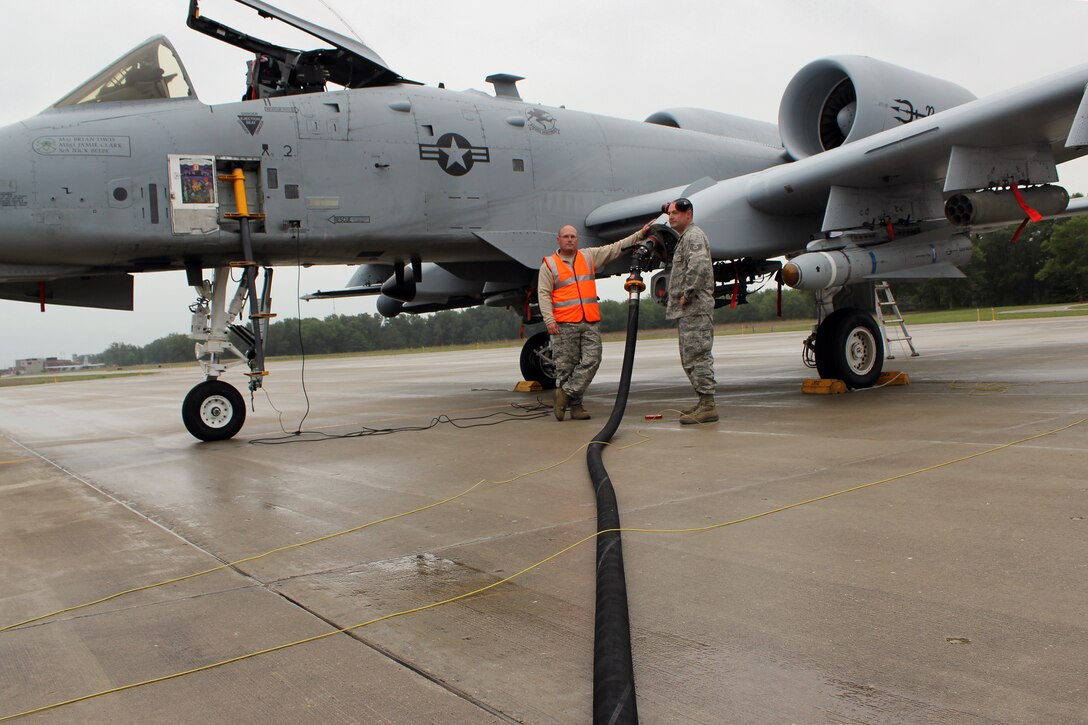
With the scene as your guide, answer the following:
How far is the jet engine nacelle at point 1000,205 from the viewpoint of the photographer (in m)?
7.13

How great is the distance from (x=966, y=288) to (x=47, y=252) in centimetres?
5817

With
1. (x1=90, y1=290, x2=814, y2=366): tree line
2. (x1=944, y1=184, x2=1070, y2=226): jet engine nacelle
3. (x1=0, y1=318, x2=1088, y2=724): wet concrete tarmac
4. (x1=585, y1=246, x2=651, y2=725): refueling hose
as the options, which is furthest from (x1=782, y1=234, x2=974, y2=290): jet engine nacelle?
(x1=90, y1=290, x2=814, y2=366): tree line

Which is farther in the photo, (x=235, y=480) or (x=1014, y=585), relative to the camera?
(x=235, y=480)

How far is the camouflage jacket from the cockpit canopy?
4.88 m

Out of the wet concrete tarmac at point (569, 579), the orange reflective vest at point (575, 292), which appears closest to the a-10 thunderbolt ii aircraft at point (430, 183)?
the orange reflective vest at point (575, 292)

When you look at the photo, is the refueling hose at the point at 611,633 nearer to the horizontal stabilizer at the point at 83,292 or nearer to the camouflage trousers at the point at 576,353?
the camouflage trousers at the point at 576,353

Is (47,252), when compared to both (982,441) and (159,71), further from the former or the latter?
(982,441)

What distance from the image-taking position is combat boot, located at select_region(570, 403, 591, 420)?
7.53 meters

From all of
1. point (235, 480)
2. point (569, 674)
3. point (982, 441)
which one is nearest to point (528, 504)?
point (569, 674)

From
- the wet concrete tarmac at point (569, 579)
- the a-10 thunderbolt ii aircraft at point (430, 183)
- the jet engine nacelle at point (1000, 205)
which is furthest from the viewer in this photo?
the jet engine nacelle at point (1000, 205)

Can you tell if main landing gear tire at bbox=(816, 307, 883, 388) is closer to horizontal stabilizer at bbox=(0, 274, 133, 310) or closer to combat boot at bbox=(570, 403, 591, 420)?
combat boot at bbox=(570, 403, 591, 420)

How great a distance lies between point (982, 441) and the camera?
4949 mm

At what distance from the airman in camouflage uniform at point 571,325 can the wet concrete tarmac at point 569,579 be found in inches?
53.3

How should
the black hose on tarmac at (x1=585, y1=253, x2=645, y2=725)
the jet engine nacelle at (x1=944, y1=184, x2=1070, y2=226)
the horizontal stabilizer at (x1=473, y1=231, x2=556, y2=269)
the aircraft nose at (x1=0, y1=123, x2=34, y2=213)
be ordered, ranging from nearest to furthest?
the black hose on tarmac at (x1=585, y1=253, x2=645, y2=725) → the aircraft nose at (x1=0, y1=123, x2=34, y2=213) → the jet engine nacelle at (x1=944, y1=184, x2=1070, y2=226) → the horizontal stabilizer at (x1=473, y1=231, x2=556, y2=269)
